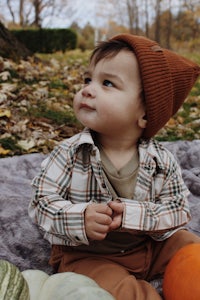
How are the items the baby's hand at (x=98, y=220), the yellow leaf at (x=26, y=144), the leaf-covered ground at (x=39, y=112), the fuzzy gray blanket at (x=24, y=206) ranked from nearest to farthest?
the baby's hand at (x=98, y=220), the fuzzy gray blanket at (x=24, y=206), the yellow leaf at (x=26, y=144), the leaf-covered ground at (x=39, y=112)

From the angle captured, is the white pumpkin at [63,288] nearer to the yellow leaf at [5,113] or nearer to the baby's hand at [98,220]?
the baby's hand at [98,220]

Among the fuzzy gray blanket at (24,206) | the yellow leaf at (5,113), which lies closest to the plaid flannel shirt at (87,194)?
the fuzzy gray blanket at (24,206)

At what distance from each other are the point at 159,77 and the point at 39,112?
9.06 feet

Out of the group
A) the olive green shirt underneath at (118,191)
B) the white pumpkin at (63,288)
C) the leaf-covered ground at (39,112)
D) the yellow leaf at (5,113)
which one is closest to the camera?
the white pumpkin at (63,288)

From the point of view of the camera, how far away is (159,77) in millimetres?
1913

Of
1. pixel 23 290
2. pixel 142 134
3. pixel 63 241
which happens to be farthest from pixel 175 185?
pixel 23 290

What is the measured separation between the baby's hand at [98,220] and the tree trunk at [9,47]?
4.52 metres

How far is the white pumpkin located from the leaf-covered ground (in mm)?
2038

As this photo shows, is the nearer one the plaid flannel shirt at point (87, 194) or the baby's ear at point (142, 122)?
the plaid flannel shirt at point (87, 194)

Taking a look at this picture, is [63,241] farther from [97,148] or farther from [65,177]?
[97,148]

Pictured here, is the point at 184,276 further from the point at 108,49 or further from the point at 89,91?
the point at 108,49

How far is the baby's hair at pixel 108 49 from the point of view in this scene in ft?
6.16

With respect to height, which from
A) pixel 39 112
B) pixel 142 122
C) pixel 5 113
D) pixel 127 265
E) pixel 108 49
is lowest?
pixel 39 112

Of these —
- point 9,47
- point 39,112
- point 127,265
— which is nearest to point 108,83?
point 127,265
